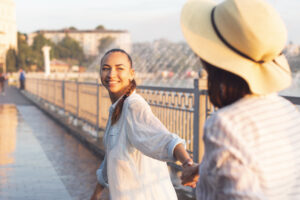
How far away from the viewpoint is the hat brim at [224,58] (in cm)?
142

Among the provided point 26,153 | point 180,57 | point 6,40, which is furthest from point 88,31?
point 26,153

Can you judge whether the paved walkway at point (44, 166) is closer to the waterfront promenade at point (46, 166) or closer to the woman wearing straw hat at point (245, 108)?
the waterfront promenade at point (46, 166)

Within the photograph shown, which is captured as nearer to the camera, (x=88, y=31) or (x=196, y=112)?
(x=196, y=112)

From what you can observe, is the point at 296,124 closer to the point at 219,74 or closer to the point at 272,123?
the point at 272,123

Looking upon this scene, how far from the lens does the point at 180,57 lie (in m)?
43.2

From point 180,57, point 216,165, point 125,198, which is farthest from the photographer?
point 180,57

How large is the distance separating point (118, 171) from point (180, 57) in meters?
41.1

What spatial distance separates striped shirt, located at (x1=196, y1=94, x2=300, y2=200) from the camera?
1.33m

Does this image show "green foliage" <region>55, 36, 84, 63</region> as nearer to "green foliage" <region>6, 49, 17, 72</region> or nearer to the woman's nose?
"green foliage" <region>6, 49, 17, 72</region>

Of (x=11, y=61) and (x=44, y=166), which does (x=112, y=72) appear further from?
(x=11, y=61)

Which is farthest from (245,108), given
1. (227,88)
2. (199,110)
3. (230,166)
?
(199,110)

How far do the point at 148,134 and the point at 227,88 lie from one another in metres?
0.92

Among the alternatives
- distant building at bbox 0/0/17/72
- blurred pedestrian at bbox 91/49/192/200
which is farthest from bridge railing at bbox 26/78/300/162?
distant building at bbox 0/0/17/72

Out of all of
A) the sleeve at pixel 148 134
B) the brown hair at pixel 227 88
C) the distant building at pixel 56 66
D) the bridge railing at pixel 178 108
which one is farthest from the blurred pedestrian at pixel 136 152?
the distant building at pixel 56 66
